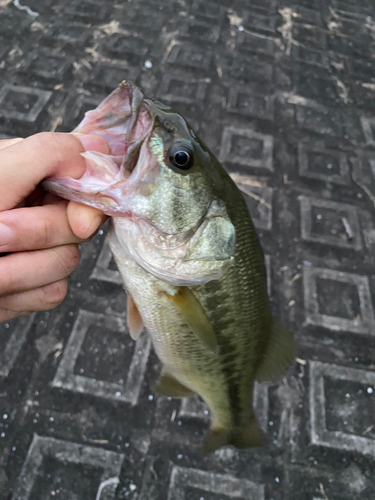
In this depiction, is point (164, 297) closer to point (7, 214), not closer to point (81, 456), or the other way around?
point (7, 214)

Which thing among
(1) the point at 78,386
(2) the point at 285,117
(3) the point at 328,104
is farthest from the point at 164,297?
(3) the point at 328,104

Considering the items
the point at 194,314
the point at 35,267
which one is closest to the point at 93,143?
the point at 35,267

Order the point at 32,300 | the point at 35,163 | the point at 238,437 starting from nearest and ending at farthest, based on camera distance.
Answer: the point at 35,163, the point at 32,300, the point at 238,437

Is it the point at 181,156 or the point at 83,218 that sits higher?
the point at 181,156

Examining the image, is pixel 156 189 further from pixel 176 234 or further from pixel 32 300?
pixel 32 300

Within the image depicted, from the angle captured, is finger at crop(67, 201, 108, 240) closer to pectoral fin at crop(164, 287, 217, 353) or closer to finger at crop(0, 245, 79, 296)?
finger at crop(0, 245, 79, 296)

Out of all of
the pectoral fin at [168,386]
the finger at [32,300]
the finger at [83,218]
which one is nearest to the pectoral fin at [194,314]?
the finger at [83,218]
